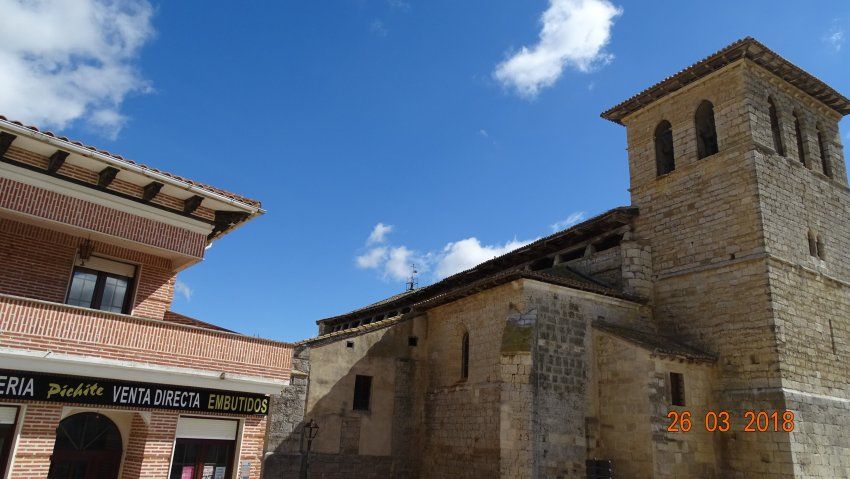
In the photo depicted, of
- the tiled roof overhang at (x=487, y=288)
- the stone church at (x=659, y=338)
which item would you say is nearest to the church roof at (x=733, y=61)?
the stone church at (x=659, y=338)

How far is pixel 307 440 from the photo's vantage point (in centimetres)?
1648

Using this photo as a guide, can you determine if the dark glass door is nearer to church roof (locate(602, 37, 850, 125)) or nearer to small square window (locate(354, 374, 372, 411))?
small square window (locate(354, 374, 372, 411))

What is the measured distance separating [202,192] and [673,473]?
12448mm

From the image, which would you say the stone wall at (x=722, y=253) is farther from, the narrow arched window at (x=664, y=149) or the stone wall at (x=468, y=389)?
the stone wall at (x=468, y=389)

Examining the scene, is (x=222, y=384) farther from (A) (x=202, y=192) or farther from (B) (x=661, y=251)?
(B) (x=661, y=251)

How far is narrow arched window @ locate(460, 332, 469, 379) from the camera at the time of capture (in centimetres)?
1794

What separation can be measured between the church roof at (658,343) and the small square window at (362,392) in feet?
24.9

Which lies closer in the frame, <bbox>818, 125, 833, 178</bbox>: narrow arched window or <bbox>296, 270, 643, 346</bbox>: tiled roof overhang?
<bbox>296, 270, 643, 346</bbox>: tiled roof overhang

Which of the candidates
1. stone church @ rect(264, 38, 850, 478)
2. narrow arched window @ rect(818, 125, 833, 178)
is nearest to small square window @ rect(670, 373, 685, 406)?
stone church @ rect(264, 38, 850, 478)

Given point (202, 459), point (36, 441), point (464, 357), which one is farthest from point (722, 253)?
point (36, 441)

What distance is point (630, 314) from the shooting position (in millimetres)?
17016

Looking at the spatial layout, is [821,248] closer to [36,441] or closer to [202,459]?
[202,459]
